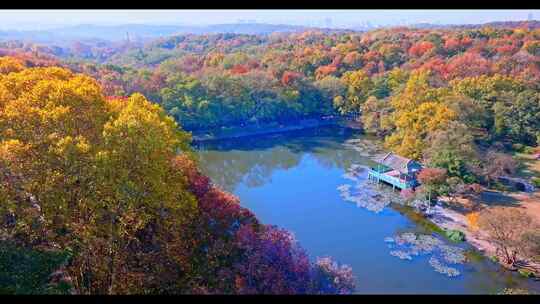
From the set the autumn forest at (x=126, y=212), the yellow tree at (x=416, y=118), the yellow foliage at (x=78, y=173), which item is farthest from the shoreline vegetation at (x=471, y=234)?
the yellow foliage at (x=78, y=173)

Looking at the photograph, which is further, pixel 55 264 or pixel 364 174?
pixel 364 174

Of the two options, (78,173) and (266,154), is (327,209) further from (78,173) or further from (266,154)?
(78,173)

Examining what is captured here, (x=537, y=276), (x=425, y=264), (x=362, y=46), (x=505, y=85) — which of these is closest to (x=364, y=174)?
(x=425, y=264)

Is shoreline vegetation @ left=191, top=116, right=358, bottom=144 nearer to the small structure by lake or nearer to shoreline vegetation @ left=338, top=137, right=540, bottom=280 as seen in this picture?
the small structure by lake

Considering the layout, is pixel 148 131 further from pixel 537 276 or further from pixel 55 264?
pixel 537 276

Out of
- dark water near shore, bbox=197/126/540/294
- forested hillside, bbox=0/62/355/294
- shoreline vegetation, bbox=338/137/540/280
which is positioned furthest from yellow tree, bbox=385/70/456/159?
forested hillside, bbox=0/62/355/294
